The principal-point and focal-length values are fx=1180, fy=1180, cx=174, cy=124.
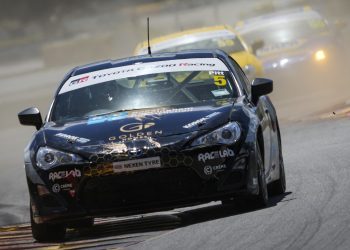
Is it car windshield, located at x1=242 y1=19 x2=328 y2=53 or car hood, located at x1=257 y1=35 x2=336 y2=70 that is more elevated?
car windshield, located at x1=242 y1=19 x2=328 y2=53

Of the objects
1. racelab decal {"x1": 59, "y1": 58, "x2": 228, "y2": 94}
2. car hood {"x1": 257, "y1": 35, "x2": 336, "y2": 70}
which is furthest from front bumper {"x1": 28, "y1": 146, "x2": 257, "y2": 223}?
car hood {"x1": 257, "y1": 35, "x2": 336, "y2": 70}

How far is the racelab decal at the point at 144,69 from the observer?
940 cm

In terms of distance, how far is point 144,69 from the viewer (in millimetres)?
9477

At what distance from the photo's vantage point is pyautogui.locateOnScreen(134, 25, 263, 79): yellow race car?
19656 millimetres

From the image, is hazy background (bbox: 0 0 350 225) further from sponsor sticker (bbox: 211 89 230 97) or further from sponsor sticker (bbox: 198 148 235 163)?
sponsor sticker (bbox: 198 148 235 163)

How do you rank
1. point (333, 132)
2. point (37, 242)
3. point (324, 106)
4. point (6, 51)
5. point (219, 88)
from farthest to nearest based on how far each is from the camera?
point (6, 51) → point (324, 106) → point (333, 132) → point (219, 88) → point (37, 242)

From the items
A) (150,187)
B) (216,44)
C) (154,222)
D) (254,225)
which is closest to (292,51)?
(216,44)

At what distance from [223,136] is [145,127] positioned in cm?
55

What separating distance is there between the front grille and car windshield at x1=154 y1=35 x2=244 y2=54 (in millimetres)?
11953

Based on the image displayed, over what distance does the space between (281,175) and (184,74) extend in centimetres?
115

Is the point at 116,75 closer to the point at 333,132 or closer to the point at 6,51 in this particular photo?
the point at 333,132

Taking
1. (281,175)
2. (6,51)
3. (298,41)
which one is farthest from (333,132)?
(6,51)

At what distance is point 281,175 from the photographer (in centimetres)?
952

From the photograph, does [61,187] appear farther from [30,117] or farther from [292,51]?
[292,51]
